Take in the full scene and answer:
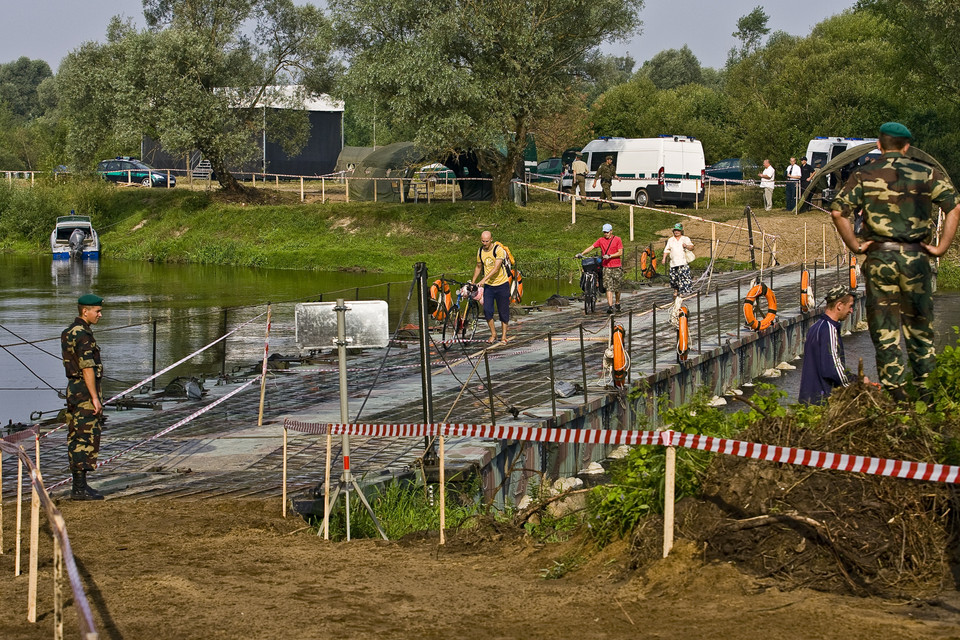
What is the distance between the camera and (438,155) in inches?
1628

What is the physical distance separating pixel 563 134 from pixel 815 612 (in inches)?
2498

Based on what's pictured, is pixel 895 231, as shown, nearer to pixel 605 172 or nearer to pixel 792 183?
pixel 792 183

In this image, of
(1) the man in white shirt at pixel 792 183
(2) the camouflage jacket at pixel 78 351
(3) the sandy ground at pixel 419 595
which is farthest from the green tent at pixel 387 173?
(3) the sandy ground at pixel 419 595

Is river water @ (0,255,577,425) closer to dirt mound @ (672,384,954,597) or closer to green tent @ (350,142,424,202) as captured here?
green tent @ (350,142,424,202)

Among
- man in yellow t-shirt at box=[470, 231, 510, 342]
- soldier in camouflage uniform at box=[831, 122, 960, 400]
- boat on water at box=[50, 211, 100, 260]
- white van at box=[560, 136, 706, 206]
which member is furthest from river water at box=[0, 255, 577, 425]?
soldier in camouflage uniform at box=[831, 122, 960, 400]

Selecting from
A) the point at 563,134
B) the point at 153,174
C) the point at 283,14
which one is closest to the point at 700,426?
the point at 283,14

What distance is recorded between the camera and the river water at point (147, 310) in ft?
64.6

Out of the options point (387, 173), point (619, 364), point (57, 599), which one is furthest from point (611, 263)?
point (387, 173)

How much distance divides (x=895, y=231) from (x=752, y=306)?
486 inches

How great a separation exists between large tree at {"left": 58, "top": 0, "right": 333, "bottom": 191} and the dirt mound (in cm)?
4186

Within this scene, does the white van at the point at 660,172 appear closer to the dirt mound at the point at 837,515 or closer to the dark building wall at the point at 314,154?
the dark building wall at the point at 314,154

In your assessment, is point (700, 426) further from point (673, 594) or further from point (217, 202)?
point (217, 202)

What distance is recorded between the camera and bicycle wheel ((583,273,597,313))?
22.3 metres

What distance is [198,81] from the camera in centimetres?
4969
